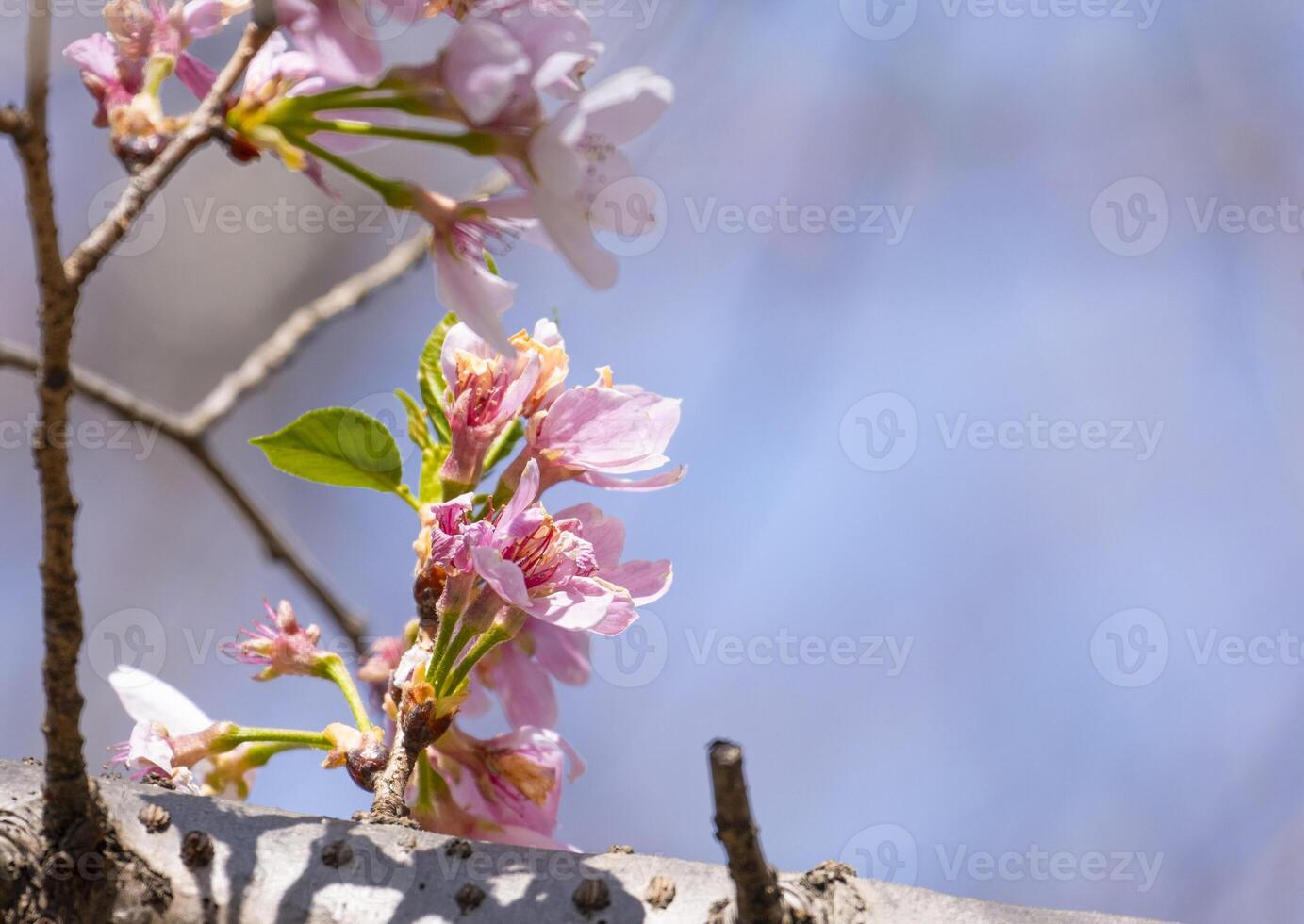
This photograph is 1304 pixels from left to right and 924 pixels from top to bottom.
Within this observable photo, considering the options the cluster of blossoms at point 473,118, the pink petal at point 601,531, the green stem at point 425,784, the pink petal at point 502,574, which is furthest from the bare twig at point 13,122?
the green stem at point 425,784

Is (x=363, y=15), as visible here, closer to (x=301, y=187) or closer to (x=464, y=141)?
(x=464, y=141)

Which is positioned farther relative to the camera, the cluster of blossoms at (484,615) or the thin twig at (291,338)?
the thin twig at (291,338)

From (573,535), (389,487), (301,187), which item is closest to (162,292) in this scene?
(301,187)

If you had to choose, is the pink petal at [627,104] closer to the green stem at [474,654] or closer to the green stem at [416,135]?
the green stem at [416,135]

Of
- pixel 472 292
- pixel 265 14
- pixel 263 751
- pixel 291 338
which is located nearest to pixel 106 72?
pixel 265 14

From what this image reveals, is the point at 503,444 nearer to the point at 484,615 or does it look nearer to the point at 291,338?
the point at 484,615
